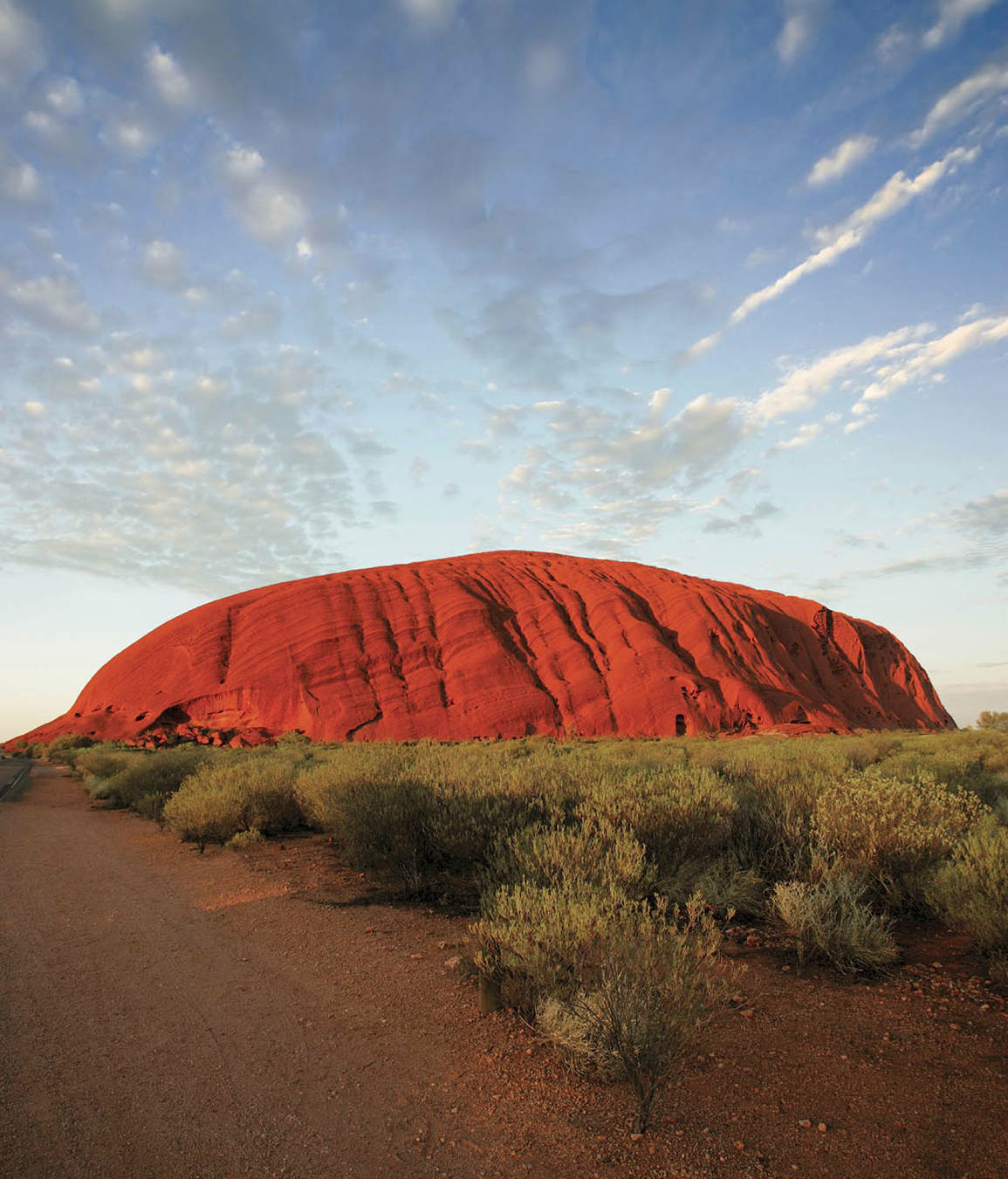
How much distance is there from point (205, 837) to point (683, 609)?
41.5 meters

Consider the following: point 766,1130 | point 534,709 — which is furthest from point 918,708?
point 766,1130

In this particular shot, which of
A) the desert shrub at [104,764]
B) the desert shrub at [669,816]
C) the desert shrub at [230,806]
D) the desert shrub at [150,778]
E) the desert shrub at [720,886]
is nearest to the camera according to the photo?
the desert shrub at [720,886]

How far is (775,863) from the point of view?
634cm

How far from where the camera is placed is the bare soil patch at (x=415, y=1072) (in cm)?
286

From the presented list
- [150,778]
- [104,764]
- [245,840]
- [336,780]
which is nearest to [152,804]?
[150,778]

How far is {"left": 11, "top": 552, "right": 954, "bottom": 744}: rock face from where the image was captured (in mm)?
37531

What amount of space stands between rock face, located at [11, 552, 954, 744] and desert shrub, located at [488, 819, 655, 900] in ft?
102

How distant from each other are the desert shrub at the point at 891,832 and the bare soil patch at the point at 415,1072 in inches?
20.8

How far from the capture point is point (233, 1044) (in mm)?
3869

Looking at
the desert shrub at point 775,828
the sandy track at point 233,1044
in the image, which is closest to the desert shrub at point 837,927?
the desert shrub at point 775,828

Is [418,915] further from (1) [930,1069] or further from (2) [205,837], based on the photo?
(2) [205,837]

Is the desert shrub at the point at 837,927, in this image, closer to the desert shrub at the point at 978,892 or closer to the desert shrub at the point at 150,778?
the desert shrub at the point at 978,892

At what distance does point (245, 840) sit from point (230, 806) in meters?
0.83

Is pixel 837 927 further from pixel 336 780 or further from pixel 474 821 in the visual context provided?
pixel 336 780
